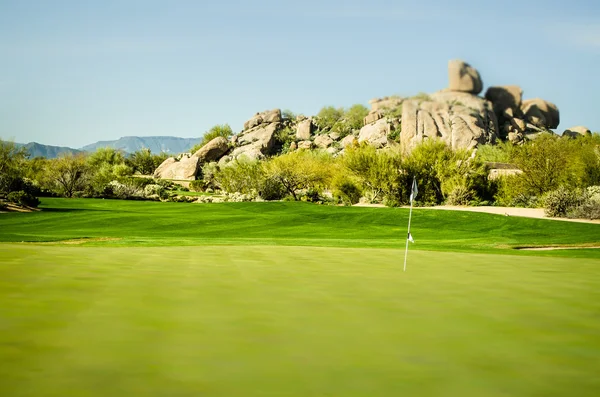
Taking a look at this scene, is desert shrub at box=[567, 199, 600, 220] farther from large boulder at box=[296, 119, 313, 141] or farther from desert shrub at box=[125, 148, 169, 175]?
large boulder at box=[296, 119, 313, 141]

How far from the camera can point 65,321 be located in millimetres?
6426

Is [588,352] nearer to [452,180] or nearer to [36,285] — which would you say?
[36,285]

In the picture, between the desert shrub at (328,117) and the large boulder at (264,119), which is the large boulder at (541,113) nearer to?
the desert shrub at (328,117)

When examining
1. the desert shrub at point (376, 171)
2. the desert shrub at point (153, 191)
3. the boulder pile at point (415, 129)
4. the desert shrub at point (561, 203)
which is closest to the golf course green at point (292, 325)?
the desert shrub at point (561, 203)

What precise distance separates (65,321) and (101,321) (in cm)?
37

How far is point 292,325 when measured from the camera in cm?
661

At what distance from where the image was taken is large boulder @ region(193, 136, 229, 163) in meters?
89.6

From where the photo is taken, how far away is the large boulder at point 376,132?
301 ft

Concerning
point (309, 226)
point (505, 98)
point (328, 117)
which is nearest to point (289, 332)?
point (309, 226)

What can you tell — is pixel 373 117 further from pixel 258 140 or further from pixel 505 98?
pixel 505 98

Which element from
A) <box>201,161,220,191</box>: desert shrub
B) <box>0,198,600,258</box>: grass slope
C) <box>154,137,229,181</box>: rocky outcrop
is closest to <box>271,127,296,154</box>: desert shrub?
<box>154,137,229,181</box>: rocky outcrop

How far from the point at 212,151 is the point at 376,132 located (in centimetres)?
2535

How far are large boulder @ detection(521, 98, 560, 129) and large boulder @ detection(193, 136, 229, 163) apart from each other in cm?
4805

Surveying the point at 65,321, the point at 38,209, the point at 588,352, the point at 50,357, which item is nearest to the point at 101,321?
the point at 65,321
